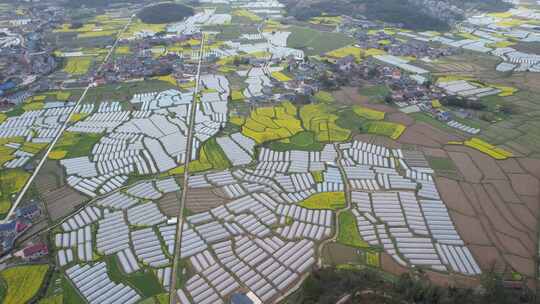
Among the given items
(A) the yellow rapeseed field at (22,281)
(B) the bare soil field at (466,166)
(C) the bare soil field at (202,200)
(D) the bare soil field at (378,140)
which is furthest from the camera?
(D) the bare soil field at (378,140)

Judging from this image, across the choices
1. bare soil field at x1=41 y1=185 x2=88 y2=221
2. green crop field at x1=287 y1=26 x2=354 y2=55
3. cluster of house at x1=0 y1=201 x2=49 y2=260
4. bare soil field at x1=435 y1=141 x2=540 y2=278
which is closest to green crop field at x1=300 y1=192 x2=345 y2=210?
bare soil field at x1=435 y1=141 x2=540 y2=278

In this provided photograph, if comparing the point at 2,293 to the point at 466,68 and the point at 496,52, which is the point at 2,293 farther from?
the point at 496,52

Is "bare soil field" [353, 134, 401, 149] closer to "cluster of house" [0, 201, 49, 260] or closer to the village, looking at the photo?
the village

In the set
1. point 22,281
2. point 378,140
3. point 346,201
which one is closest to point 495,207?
point 346,201

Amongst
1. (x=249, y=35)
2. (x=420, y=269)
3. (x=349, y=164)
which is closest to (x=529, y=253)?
(x=420, y=269)

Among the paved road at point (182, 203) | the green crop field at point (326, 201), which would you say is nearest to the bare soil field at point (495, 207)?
the green crop field at point (326, 201)

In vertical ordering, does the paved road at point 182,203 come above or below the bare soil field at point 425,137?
below

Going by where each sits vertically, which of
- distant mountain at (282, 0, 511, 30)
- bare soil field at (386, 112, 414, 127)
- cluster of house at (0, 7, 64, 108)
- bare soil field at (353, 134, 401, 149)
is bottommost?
bare soil field at (353, 134, 401, 149)

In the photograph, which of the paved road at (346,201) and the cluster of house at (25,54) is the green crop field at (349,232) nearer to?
the paved road at (346,201)

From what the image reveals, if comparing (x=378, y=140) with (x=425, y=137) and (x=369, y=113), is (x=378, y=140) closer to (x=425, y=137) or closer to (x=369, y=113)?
(x=425, y=137)
